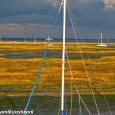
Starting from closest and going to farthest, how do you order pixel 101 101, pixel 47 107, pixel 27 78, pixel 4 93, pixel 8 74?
pixel 47 107 < pixel 101 101 < pixel 4 93 < pixel 27 78 < pixel 8 74

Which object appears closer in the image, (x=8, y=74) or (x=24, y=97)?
(x=24, y=97)

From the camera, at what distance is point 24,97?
32.3 metres

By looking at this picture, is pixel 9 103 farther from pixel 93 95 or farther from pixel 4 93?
pixel 93 95

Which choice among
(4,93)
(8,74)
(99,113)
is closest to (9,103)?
(4,93)

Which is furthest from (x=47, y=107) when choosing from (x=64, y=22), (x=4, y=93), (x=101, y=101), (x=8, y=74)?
(x=8, y=74)

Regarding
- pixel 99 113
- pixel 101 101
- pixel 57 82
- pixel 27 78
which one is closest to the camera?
pixel 99 113

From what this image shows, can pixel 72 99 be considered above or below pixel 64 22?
below

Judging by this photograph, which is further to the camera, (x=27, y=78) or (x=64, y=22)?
(x=27, y=78)

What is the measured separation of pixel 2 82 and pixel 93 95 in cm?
1473

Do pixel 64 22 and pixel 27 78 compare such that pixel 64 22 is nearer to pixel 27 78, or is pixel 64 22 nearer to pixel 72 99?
pixel 72 99

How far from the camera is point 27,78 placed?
4550 centimetres

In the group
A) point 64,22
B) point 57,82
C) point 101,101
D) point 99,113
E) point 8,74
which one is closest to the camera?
point 64,22

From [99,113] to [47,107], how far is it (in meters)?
4.84

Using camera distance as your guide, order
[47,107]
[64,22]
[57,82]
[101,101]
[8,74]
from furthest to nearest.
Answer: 1. [8,74]
2. [57,82]
3. [101,101]
4. [47,107]
5. [64,22]
